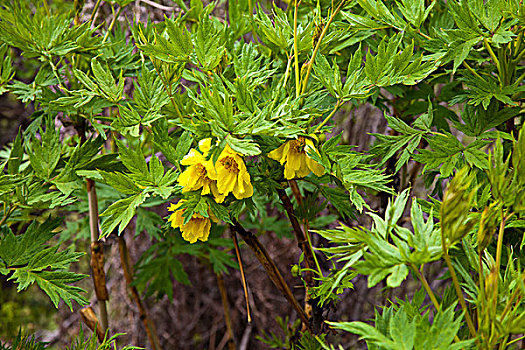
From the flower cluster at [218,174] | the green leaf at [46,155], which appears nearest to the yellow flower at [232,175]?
the flower cluster at [218,174]

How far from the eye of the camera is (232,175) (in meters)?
0.67

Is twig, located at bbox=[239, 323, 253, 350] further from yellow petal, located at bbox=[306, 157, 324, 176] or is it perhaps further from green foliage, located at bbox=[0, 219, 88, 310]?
yellow petal, located at bbox=[306, 157, 324, 176]

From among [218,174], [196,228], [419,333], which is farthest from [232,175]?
[419,333]

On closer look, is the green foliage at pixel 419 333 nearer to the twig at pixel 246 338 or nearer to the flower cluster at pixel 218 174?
the flower cluster at pixel 218 174

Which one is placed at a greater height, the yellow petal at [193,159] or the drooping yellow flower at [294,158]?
the drooping yellow flower at [294,158]

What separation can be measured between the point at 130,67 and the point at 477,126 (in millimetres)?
735

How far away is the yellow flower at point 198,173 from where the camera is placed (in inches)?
26.1

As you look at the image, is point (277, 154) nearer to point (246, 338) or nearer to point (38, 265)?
point (38, 265)

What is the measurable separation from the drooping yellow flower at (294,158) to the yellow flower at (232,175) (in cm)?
6

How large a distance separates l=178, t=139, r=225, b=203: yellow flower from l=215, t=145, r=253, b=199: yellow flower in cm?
1

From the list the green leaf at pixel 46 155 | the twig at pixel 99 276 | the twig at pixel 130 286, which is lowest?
the twig at pixel 130 286

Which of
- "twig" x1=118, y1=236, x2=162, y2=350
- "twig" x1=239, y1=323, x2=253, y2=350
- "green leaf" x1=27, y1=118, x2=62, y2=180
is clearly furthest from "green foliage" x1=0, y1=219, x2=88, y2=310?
"twig" x1=239, y1=323, x2=253, y2=350

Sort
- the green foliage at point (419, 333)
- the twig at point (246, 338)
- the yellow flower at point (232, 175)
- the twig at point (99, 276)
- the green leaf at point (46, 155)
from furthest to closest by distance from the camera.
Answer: the twig at point (246, 338), the twig at point (99, 276), the green leaf at point (46, 155), the yellow flower at point (232, 175), the green foliage at point (419, 333)

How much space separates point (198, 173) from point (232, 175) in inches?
2.1
